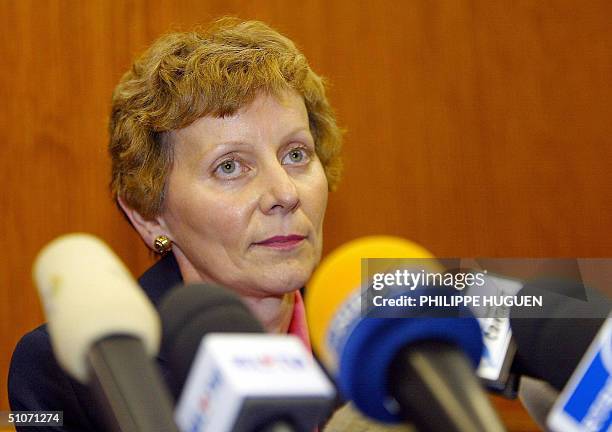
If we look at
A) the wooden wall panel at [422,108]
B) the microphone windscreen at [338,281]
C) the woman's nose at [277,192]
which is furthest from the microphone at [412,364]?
the wooden wall panel at [422,108]

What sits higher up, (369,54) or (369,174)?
(369,54)

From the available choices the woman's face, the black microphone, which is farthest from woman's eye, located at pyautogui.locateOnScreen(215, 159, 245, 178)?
the black microphone

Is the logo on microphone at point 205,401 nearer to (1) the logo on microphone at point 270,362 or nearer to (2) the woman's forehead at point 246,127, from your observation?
(1) the logo on microphone at point 270,362

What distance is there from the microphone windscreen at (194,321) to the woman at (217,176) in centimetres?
83

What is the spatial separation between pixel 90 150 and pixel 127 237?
0.19m

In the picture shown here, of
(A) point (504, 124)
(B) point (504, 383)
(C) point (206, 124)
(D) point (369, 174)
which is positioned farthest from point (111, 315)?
(A) point (504, 124)

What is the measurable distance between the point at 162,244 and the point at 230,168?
18cm

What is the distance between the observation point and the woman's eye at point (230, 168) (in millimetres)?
1417

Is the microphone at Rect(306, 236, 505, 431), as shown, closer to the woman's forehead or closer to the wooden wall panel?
the woman's forehead

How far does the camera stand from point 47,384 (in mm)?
1399

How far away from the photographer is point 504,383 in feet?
2.23

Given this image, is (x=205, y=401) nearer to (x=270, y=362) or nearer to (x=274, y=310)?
(x=270, y=362)

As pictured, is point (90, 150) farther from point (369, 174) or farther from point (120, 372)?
point (120, 372)

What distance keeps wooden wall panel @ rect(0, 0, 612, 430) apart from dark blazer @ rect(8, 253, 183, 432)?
1.51 feet
